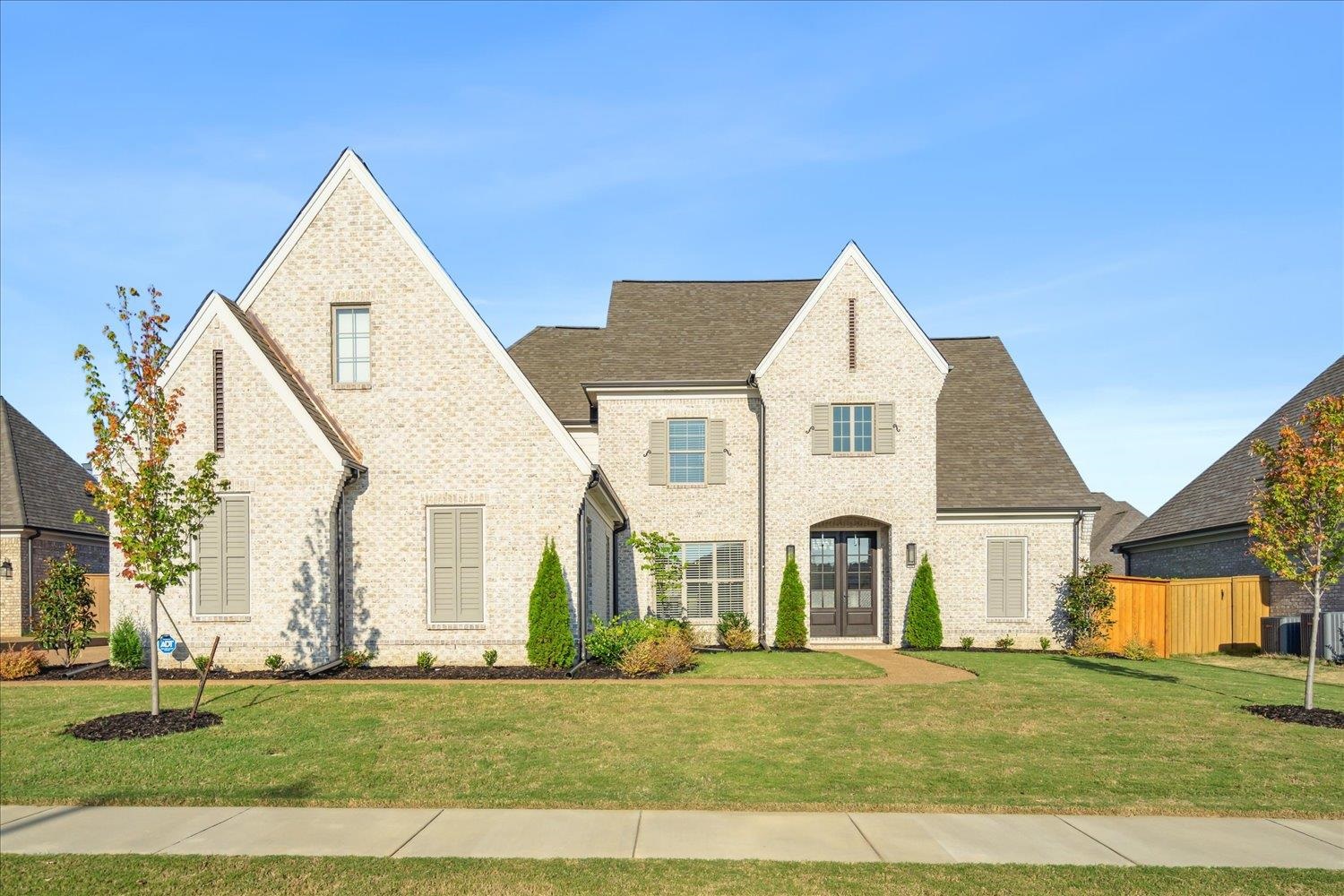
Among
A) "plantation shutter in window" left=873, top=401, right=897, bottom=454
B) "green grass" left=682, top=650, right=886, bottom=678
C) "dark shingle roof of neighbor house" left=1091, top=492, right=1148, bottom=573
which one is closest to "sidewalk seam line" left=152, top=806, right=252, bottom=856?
"green grass" left=682, top=650, right=886, bottom=678

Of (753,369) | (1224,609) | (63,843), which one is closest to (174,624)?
(63,843)

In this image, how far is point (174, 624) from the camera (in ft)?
51.8

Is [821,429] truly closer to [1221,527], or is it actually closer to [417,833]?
[1221,527]

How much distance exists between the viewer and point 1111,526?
156 feet

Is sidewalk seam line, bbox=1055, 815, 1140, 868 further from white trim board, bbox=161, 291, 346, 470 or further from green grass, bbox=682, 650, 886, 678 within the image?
white trim board, bbox=161, 291, 346, 470

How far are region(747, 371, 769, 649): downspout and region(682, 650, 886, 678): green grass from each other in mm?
1715

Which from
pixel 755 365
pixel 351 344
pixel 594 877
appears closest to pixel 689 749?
pixel 594 877

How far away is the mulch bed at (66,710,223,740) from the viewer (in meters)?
11.1

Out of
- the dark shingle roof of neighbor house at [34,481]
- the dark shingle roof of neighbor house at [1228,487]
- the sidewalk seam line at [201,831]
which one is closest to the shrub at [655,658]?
the sidewalk seam line at [201,831]

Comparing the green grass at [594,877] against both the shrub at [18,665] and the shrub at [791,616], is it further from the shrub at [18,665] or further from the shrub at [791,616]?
the shrub at [791,616]

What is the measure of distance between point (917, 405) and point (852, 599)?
5.30 metres

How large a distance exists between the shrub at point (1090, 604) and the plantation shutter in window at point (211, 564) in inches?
767

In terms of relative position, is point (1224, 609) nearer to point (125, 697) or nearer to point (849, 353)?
point (849, 353)

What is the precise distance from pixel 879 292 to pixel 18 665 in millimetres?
19719
